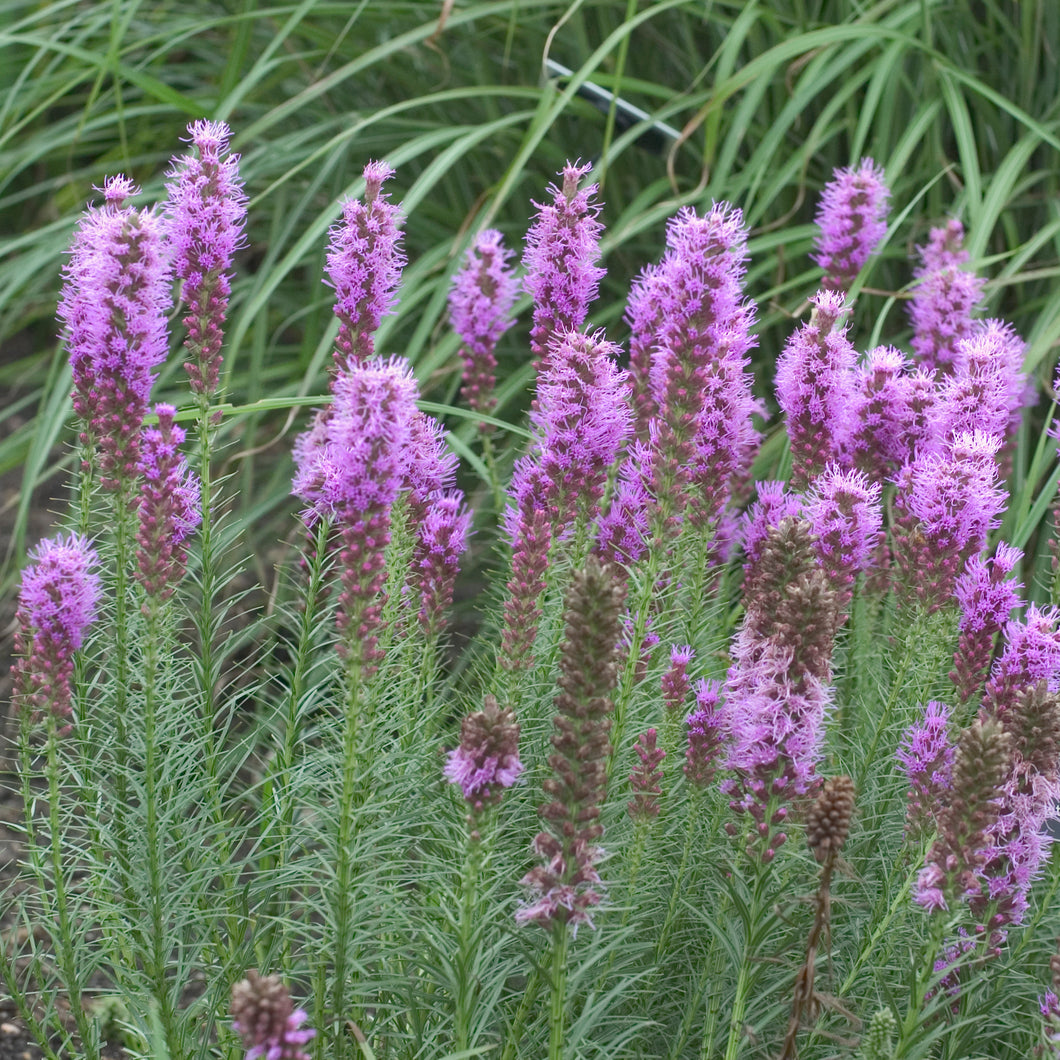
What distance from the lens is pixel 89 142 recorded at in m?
6.34

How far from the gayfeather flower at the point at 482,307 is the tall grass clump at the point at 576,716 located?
311 mm

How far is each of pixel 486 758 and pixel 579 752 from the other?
0.12 metres

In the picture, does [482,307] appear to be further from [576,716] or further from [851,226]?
[576,716]

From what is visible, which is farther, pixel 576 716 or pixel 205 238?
pixel 205 238

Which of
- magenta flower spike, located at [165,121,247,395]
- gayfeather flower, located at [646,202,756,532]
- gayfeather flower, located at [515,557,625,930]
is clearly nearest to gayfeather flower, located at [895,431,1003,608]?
gayfeather flower, located at [646,202,756,532]

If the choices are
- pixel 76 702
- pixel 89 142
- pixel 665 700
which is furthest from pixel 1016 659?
A: pixel 89 142

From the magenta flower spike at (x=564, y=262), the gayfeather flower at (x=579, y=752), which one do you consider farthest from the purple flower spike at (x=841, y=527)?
the gayfeather flower at (x=579, y=752)

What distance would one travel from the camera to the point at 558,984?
1.87 meters

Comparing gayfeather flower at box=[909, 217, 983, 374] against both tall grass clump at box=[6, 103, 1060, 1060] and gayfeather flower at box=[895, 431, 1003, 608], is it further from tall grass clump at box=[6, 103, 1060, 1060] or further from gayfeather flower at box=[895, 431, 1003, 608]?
gayfeather flower at box=[895, 431, 1003, 608]

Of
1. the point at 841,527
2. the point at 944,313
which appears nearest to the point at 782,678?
the point at 841,527

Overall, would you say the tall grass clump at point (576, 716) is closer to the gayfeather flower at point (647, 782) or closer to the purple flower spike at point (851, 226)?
the gayfeather flower at point (647, 782)

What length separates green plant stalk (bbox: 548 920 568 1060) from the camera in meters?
1.84

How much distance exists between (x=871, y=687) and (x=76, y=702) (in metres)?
1.60

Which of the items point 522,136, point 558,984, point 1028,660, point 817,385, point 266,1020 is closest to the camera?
point 266,1020
